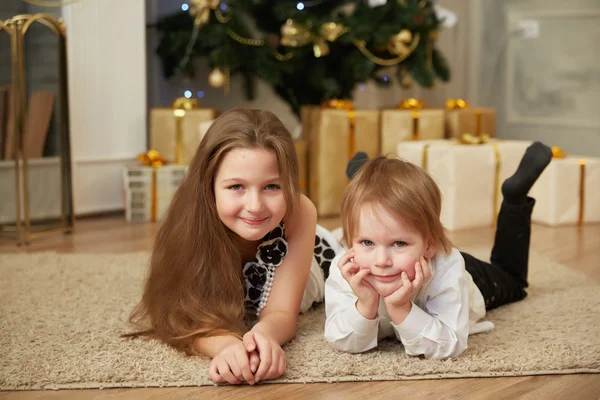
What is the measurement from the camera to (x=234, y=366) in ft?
3.78

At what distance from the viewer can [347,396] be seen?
1.12m

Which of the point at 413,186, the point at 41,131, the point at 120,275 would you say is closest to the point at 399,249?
the point at 413,186

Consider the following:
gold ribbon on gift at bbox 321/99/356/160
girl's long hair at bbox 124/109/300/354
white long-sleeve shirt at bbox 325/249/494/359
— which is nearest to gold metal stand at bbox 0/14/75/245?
gold ribbon on gift at bbox 321/99/356/160

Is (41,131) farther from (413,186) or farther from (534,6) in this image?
(534,6)

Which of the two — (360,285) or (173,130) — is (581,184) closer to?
(173,130)

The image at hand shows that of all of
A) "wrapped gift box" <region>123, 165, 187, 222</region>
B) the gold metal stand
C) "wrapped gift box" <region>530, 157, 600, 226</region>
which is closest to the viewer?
the gold metal stand

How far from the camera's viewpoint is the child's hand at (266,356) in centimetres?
116

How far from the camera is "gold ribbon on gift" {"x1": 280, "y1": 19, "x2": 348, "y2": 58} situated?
2.83 metres

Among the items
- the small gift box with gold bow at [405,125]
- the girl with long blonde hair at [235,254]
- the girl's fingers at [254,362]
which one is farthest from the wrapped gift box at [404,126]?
the girl's fingers at [254,362]

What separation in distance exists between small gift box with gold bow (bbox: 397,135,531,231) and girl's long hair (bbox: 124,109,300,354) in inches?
53.2

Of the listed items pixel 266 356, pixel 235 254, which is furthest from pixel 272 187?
pixel 266 356

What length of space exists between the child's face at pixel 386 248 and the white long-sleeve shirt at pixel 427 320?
7cm

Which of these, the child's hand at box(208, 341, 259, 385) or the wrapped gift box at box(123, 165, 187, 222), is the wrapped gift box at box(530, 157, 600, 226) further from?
the child's hand at box(208, 341, 259, 385)

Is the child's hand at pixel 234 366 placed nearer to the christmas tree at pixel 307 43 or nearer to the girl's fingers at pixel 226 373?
the girl's fingers at pixel 226 373
